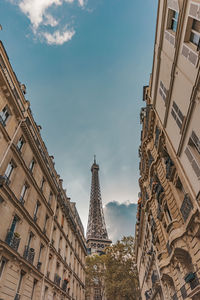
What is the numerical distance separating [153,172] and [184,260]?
25.5ft

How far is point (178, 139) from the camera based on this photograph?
1265 cm

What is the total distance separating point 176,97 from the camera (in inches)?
490

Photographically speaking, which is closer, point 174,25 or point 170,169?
point 174,25

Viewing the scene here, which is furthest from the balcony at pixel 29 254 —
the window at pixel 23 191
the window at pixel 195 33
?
the window at pixel 195 33

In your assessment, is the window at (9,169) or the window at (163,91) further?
the window at (9,169)

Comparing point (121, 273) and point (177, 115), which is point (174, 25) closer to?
point (177, 115)

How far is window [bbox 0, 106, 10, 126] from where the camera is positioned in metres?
14.6

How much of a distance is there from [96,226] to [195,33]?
113725 mm

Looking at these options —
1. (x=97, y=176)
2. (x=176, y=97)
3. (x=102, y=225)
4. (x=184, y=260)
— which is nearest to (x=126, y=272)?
(x=184, y=260)

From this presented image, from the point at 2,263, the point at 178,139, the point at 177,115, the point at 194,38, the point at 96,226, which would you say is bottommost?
the point at 2,263

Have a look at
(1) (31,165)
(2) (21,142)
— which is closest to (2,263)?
(1) (31,165)

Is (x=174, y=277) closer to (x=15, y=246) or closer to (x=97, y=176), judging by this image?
(x=15, y=246)

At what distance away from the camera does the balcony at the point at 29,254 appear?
15378 millimetres

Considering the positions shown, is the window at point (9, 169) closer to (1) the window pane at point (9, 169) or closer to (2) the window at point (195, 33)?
(1) the window pane at point (9, 169)
